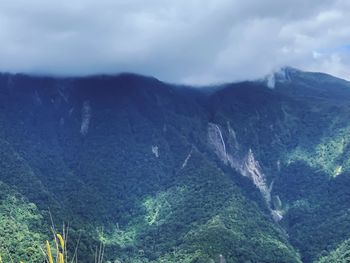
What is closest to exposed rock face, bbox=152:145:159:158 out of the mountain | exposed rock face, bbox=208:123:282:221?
the mountain

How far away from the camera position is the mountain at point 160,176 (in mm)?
119625

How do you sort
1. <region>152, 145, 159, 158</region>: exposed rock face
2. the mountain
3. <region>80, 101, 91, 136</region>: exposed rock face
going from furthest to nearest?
<region>80, 101, 91, 136</region>: exposed rock face, <region>152, 145, 159, 158</region>: exposed rock face, the mountain

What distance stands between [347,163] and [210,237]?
67.9 metres

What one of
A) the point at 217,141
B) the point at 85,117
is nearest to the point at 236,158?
the point at 217,141

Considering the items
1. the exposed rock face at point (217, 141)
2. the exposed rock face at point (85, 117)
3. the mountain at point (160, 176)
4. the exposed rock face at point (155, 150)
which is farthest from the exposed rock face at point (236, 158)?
the exposed rock face at point (85, 117)

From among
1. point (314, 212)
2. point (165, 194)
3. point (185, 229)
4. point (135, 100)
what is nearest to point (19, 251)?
point (185, 229)

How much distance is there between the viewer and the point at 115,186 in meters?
157

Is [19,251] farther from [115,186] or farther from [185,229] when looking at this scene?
[115,186]

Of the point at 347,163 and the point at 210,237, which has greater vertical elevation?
the point at 347,163

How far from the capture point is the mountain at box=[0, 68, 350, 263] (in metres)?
120

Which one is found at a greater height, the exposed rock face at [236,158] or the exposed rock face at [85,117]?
the exposed rock face at [85,117]

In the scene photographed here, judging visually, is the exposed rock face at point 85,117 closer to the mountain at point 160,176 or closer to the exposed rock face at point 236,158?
the mountain at point 160,176

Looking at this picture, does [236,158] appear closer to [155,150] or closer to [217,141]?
[217,141]

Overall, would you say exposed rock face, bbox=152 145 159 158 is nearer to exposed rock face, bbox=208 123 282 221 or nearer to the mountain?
the mountain
